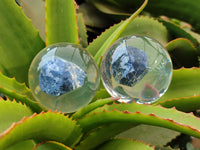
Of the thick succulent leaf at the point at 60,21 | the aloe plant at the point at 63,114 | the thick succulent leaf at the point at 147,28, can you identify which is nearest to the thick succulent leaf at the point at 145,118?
the aloe plant at the point at 63,114

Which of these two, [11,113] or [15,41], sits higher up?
[15,41]

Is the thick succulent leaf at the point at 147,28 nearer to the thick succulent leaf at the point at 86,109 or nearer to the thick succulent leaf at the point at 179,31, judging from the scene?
the thick succulent leaf at the point at 179,31

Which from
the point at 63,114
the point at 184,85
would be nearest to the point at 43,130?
the point at 63,114

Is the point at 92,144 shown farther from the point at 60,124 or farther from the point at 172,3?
the point at 172,3

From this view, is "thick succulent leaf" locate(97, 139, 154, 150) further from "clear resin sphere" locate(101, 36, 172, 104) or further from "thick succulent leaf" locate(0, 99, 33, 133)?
"thick succulent leaf" locate(0, 99, 33, 133)

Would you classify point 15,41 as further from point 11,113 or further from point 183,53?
point 183,53

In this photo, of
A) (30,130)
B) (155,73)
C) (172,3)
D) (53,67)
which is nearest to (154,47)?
(155,73)

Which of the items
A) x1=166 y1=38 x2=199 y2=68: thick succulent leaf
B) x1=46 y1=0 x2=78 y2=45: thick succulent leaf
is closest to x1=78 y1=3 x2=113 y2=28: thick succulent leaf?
x1=166 y1=38 x2=199 y2=68: thick succulent leaf
